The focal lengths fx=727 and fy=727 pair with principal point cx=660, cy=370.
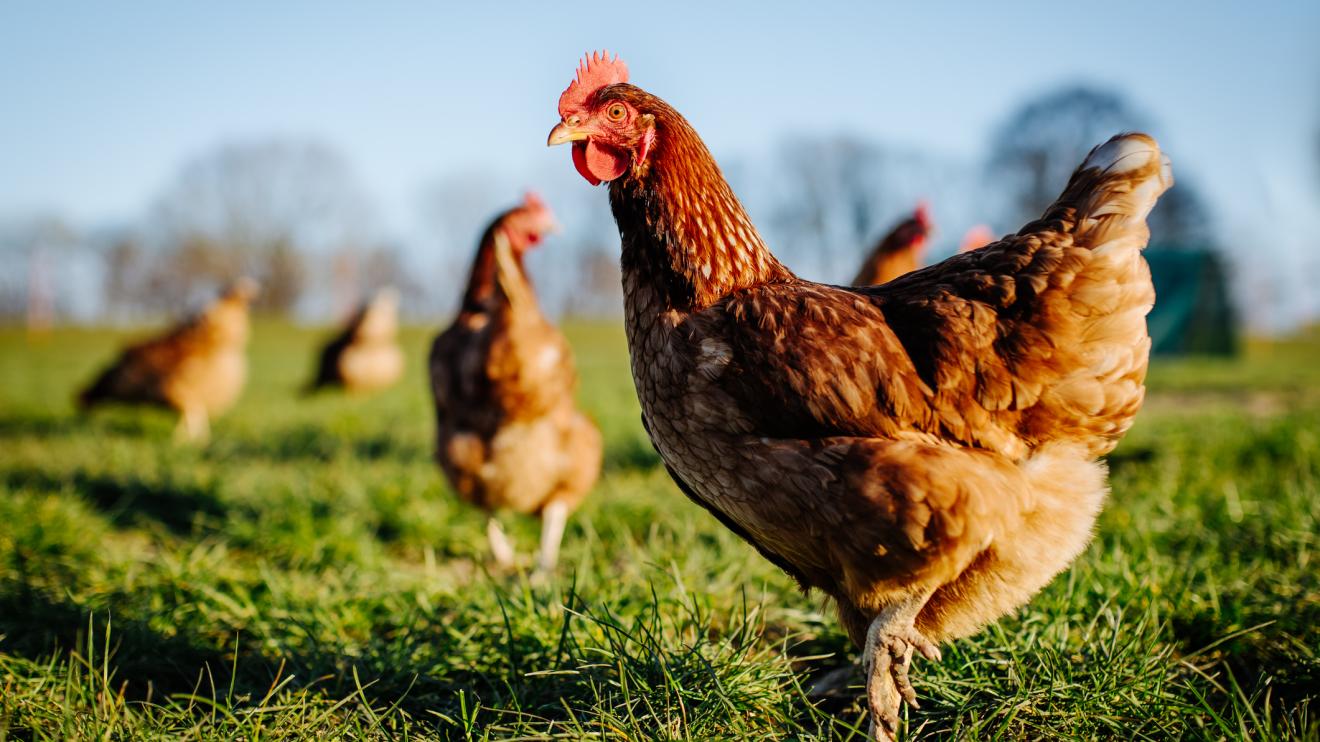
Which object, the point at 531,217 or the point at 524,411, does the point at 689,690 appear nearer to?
the point at 524,411

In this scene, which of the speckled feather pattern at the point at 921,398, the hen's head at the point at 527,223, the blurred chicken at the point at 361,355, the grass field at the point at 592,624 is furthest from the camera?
the blurred chicken at the point at 361,355

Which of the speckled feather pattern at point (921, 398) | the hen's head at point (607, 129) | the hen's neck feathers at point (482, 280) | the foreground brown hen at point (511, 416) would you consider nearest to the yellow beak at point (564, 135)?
the hen's head at point (607, 129)

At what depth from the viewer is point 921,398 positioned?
2.00 meters

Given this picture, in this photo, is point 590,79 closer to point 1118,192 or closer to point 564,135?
point 564,135

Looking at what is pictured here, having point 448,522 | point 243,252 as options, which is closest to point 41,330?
point 243,252

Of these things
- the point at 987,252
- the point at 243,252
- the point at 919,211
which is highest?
the point at 919,211

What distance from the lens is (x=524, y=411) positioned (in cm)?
409

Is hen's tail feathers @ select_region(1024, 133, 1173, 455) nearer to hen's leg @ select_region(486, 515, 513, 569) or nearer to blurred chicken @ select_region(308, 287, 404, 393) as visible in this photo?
hen's leg @ select_region(486, 515, 513, 569)

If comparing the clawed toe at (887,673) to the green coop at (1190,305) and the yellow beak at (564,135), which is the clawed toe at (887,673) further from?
the green coop at (1190,305)

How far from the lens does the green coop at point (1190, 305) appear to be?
15.3m

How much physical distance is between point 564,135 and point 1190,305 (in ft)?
59.6

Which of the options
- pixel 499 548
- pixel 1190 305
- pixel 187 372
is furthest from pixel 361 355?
pixel 1190 305

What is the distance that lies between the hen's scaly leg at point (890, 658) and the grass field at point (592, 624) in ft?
0.43

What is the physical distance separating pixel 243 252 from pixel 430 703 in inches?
1711
